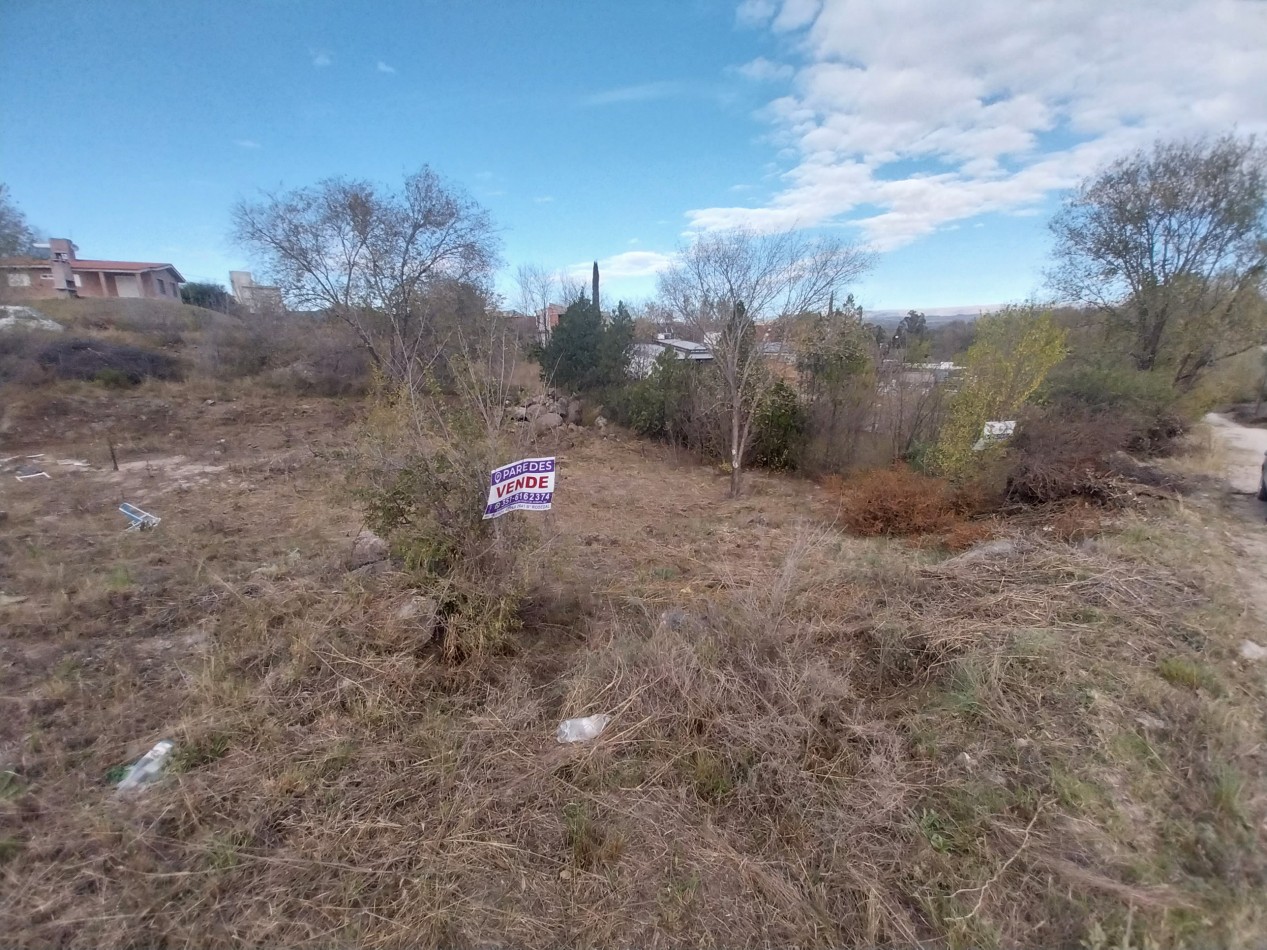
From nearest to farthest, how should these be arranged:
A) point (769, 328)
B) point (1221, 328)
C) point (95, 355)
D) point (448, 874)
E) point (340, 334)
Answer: point (448, 874) < point (769, 328) < point (1221, 328) < point (95, 355) < point (340, 334)

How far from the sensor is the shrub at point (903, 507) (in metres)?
6.17

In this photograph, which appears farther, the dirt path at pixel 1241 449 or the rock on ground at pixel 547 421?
the rock on ground at pixel 547 421

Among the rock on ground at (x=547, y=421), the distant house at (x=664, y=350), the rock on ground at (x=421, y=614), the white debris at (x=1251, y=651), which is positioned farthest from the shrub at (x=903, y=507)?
the rock on ground at (x=547, y=421)

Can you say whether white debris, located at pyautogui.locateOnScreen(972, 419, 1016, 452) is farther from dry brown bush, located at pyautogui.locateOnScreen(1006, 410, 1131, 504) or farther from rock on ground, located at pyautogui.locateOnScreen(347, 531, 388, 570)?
rock on ground, located at pyautogui.locateOnScreen(347, 531, 388, 570)

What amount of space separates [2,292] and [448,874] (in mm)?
22871

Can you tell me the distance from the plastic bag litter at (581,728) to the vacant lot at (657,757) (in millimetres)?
81

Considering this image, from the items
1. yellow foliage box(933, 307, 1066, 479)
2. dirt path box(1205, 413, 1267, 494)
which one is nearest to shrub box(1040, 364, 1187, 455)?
dirt path box(1205, 413, 1267, 494)

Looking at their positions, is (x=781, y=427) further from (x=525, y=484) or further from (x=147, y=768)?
(x=147, y=768)

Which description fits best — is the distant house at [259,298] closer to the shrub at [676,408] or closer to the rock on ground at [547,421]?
the rock on ground at [547,421]

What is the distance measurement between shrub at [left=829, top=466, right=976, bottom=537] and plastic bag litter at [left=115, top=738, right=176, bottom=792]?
21.0 ft

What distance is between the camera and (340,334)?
1479 cm

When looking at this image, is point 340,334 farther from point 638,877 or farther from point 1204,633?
point 1204,633

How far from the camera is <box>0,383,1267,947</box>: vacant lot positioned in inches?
72.1

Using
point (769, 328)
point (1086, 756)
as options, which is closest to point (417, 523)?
point (1086, 756)
